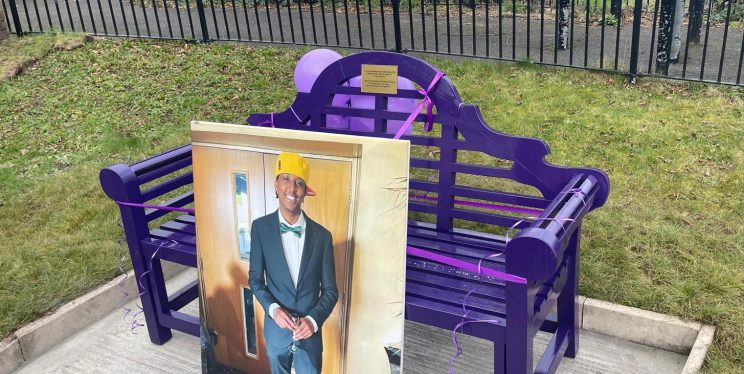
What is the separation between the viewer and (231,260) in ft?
7.50

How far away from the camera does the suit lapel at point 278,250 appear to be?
212cm

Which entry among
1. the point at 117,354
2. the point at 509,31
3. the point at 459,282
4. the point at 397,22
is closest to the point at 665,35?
the point at 397,22

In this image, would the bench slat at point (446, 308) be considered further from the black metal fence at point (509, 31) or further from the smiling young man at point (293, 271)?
the black metal fence at point (509, 31)

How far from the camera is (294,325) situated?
6.99 ft

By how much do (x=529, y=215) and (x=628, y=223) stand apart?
108cm

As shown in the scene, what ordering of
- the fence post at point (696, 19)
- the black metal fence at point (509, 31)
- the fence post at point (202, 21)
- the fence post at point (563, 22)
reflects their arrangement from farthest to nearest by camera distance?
1. the fence post at point (202, 21)
2. the fence post at point (696, 19)
3. the fence post at point (563, 22)
4. the black metal fence at point (509, 31)

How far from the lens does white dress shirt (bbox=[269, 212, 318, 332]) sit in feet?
6.83

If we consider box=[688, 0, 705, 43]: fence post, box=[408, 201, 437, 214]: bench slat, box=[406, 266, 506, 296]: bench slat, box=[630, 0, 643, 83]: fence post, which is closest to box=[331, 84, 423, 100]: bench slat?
box=[408, 201, 437, 214]: bench slat

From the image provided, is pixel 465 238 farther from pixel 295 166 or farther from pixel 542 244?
pixel 295 166

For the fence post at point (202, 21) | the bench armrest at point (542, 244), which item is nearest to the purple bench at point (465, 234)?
the bench armrest at point (542, 244)

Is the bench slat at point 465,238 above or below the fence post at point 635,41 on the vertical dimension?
below

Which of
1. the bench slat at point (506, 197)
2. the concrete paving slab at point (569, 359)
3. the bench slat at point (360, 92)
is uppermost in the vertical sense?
the bench slat at point (360, 92)

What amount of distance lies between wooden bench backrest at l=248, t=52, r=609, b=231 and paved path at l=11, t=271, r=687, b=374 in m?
0.63

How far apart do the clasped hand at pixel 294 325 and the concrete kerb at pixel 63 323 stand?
1.74 m
